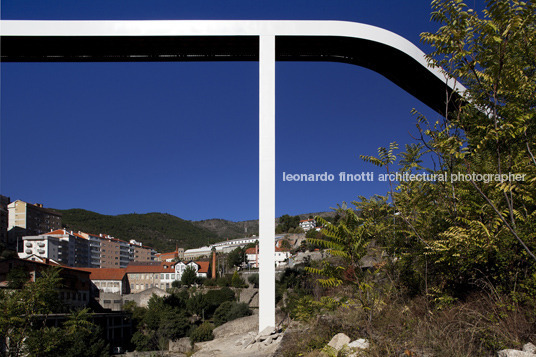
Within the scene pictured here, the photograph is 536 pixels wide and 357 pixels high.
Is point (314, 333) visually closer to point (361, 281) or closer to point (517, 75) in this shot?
point (361, 281)

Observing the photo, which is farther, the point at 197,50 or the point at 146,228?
the point at 146,228

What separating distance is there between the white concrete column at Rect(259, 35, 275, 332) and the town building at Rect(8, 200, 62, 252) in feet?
276

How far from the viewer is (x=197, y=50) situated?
303 inches

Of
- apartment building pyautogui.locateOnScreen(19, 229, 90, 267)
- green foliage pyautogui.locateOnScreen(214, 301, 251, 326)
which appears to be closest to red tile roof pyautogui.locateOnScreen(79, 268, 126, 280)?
apartment building pyautogui.locateOnScreen(19, 229, 90, 267)

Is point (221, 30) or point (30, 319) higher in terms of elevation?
point (221, 30)

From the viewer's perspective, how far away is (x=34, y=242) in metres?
66.2

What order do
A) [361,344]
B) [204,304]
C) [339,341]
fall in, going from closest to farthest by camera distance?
1. [361,344]
2. [339,341]
3. [204,304]

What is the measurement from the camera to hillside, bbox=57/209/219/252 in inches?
3755

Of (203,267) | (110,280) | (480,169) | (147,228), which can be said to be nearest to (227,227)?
(147,228)

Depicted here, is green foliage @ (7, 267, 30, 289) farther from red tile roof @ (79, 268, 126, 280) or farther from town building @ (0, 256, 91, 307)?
red tile roof @ (79, 268, 126, 280)

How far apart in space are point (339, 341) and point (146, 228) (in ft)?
350

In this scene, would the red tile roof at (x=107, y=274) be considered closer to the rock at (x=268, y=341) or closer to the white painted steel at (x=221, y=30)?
the white painted steel at (x=221, y=30)

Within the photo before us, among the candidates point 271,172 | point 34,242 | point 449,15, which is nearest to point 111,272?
point 34,242

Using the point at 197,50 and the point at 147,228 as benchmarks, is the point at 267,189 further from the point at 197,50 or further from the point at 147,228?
the point at 147,228
